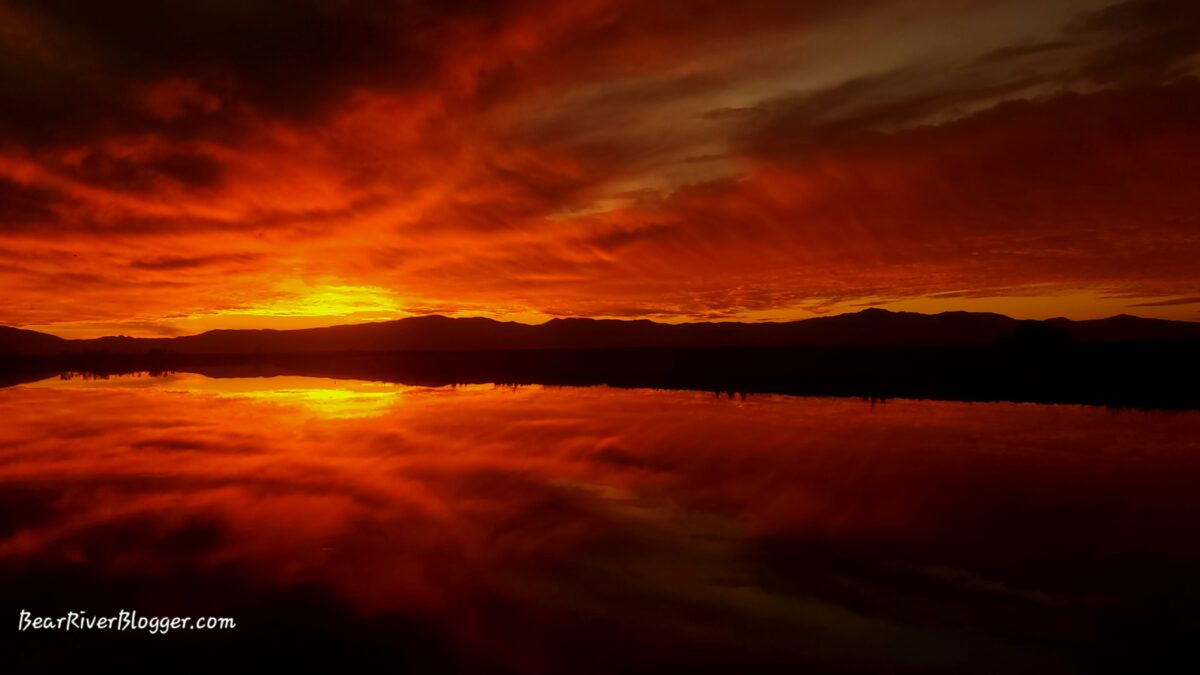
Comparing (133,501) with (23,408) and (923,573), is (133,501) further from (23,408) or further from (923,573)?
(23,408)

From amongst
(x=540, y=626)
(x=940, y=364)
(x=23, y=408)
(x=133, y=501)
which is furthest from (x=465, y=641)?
(x=940, y=364)

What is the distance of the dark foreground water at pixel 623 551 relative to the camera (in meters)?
7.32

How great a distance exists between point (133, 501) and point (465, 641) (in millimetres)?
9700

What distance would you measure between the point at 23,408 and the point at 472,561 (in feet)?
113

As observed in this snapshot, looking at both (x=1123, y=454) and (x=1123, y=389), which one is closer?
(x=1123, y=454)

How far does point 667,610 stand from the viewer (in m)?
8.24

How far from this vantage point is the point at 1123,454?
57.4 ft

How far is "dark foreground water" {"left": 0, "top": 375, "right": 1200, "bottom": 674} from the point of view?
7324 mm

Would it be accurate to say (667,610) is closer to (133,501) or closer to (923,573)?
(923,573)

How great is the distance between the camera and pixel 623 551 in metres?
10.5

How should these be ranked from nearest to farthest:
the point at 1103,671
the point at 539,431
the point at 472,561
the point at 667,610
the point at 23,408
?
the point at 1103,671, the point at 667,610, the point at 472,561, the point at 539,431, the point at 23,408

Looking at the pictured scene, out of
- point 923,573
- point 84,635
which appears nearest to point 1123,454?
point 923,573

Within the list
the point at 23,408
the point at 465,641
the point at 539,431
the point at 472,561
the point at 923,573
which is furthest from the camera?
the point at 23,408

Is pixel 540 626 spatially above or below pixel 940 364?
below
